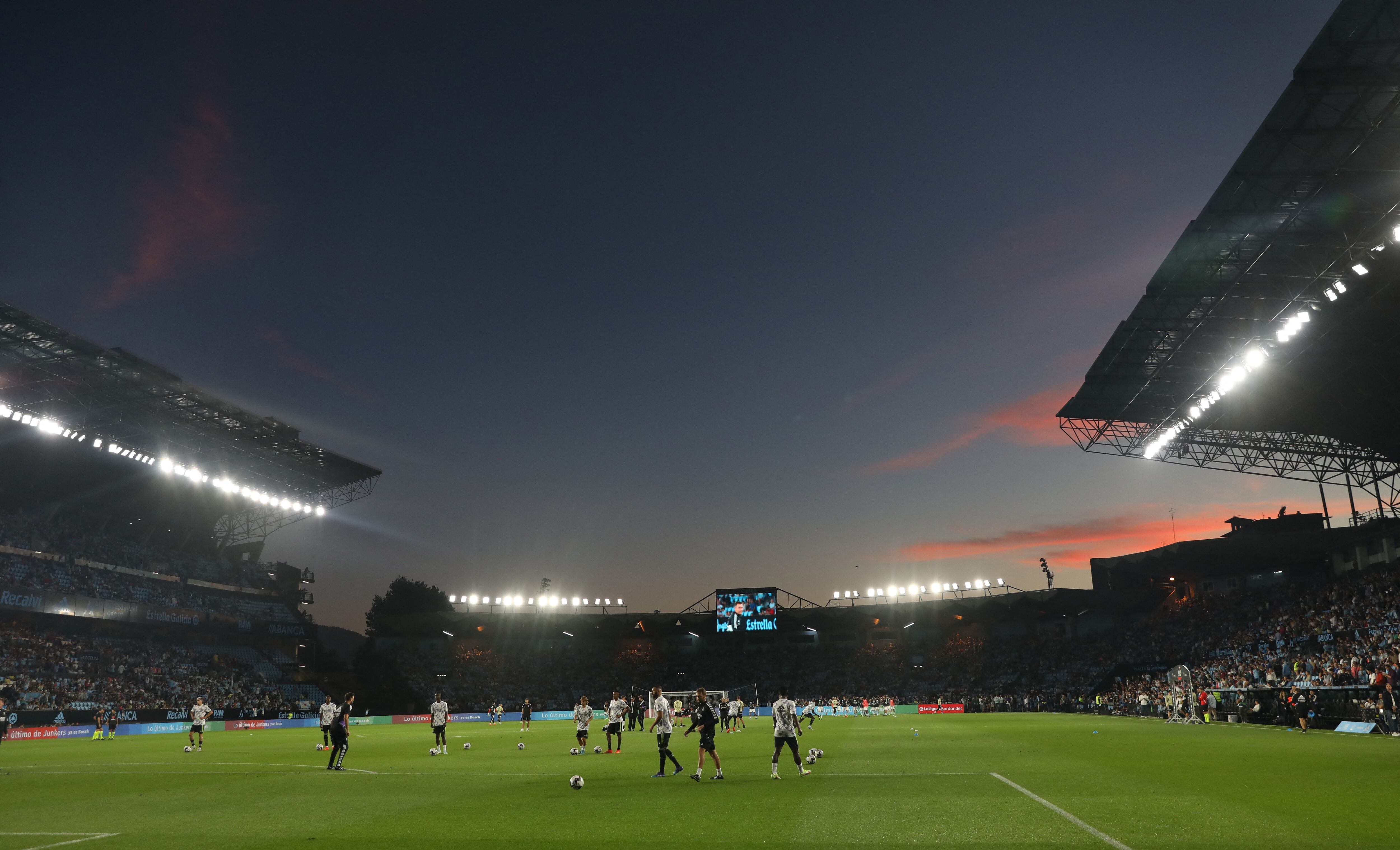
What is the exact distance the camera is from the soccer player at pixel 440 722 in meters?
27.9

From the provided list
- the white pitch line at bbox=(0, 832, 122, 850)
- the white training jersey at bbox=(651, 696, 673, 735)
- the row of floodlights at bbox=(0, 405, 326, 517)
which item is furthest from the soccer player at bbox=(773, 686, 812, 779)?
the row of floodlights at bbox=(0, 405, 326, 517)

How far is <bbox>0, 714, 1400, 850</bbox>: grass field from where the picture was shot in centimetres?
1148

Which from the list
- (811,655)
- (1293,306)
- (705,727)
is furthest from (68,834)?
(811,655)

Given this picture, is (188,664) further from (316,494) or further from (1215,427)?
(1215,427)

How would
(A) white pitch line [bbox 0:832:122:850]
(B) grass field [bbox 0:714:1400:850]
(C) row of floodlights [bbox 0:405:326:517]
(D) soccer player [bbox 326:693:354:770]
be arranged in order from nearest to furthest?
(B) grass field [bbox 0:714:1400:850], (A) white pitch line [bbox 0:832:122:850], (D) soccer player [bbox 326:693:354:770], (C) row of floodlights [bbox 0:405:326:517]

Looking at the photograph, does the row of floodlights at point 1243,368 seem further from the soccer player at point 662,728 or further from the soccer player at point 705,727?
the soccer player at point 662,728

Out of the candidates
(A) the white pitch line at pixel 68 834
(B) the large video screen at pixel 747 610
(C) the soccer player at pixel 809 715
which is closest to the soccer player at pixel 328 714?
(A) the white pitch line at pixel 68 834

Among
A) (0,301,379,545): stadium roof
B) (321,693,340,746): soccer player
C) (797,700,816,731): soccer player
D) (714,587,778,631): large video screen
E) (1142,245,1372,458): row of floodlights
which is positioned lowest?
(797,700,816,731): soccer player

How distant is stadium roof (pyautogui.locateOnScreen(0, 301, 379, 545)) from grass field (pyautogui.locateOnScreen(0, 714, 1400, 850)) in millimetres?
24703

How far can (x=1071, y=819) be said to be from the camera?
12242mm

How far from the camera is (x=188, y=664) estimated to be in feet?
212

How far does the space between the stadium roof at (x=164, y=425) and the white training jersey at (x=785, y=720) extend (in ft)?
140

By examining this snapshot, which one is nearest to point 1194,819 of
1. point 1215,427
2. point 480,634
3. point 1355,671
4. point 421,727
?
point 1355,671

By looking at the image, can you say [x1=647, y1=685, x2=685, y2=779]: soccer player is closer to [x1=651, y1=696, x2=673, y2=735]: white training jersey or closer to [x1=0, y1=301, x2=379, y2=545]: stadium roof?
[x1=651, y1=696, x2=673, y2=735]: white training jersey
